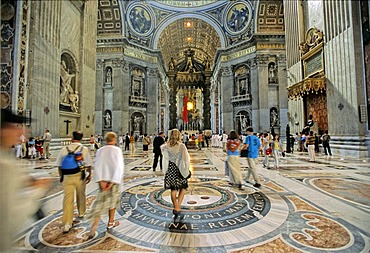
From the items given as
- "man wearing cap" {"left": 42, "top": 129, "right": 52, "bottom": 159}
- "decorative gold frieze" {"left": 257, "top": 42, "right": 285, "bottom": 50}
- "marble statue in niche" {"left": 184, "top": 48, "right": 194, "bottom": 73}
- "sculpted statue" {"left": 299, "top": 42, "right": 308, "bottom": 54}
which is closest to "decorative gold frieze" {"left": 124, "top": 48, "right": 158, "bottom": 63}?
"marble statue in niche" {"left": 184, "top": 48, "right": 194, "bottom": 73}

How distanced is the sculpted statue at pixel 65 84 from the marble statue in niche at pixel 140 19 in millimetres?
16532

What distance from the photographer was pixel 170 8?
87.7 ft

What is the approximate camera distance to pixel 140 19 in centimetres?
2522

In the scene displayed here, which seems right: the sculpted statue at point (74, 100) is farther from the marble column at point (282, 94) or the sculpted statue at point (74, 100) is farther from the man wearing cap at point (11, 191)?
the marble column at point (282, 94)

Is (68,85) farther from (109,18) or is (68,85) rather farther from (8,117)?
(109,18)

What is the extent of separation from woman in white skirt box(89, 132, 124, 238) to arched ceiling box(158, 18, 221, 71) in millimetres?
28460

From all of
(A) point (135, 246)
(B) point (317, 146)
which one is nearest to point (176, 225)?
(A) point (135, 246)

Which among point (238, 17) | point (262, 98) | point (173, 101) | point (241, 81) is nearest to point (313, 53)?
point (262, 98)

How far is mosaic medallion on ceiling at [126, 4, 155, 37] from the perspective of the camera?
23936 millimetres

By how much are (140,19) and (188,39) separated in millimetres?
11013

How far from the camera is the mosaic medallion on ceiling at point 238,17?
23.4 meters

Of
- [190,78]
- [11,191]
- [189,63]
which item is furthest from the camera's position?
[189,63]

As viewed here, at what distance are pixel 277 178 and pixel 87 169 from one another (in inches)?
187

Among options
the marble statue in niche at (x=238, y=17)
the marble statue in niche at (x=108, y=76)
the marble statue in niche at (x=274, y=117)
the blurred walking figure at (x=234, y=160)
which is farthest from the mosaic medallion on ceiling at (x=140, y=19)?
the blurred walking figure at (x=234, y=160)
